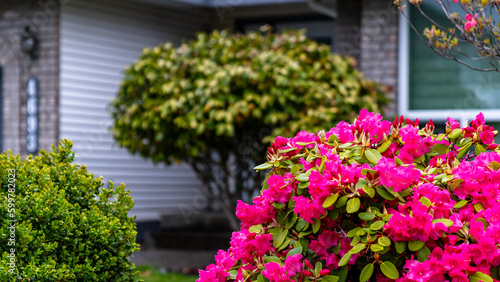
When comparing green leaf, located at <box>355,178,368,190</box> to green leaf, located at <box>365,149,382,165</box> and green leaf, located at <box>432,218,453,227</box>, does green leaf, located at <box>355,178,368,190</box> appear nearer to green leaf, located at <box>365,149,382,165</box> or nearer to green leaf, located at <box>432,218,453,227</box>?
green leaf, located at <box>365,149,382,165</box>

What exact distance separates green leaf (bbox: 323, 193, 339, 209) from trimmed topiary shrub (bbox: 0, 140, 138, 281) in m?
1.17

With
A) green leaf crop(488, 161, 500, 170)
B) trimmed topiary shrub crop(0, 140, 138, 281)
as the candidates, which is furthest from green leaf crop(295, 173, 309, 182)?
trimmed topiary shrub crop(0, 140, 138, 281)

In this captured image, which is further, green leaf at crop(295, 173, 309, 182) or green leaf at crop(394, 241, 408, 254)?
green leaf at crop(295, 173, 309, 182)

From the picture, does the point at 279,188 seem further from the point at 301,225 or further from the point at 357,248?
the point at 357,248

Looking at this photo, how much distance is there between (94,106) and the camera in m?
9.41

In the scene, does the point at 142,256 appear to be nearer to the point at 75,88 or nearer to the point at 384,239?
the point at 75,88

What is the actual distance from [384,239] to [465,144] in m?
0.73

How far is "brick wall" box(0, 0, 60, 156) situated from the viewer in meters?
8.78

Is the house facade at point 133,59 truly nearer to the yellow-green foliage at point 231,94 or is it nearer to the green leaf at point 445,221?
the yellow-green foliage at point 231,94

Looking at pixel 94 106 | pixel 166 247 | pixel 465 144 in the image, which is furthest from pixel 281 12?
pixel 465 144

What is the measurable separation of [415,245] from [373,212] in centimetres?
19

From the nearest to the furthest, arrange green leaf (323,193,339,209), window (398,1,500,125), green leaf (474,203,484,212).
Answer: green leaf (323,193,339,209), green leaf (474,203,484,212), window (398,1,500,125)

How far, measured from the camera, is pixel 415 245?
7.67 ft

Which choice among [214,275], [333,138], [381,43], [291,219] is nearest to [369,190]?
[291,219]
